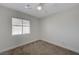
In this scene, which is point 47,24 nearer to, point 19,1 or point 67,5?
point 67,5

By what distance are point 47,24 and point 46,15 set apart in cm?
15

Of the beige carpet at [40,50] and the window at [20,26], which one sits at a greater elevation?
the window at [20,26]

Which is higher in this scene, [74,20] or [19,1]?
[19,1]

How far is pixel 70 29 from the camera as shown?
1.42m

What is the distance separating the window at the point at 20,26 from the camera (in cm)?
138

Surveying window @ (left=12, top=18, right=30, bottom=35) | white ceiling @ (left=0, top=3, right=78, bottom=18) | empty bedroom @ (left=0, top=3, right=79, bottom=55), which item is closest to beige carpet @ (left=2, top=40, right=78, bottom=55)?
empty bedroom @ (left=0, top=3, right=79, bottom=55)

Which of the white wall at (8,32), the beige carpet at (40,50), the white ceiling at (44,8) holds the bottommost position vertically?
the beige carpet at (40,50)

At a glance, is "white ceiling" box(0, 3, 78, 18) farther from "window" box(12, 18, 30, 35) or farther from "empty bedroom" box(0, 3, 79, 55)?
"window" box(12, 18, 30, 35)

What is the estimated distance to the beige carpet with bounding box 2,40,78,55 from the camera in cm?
142

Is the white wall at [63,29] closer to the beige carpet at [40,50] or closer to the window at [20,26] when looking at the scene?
the beige carpet at [40,50]

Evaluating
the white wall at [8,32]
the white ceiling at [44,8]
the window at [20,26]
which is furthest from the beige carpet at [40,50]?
the white ceiling at [44,8]

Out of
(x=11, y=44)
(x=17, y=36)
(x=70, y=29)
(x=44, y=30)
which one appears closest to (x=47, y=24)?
(x=44, y=30)

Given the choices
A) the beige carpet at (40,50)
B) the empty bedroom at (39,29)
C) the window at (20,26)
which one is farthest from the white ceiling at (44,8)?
the beige carpet at (40,50)
